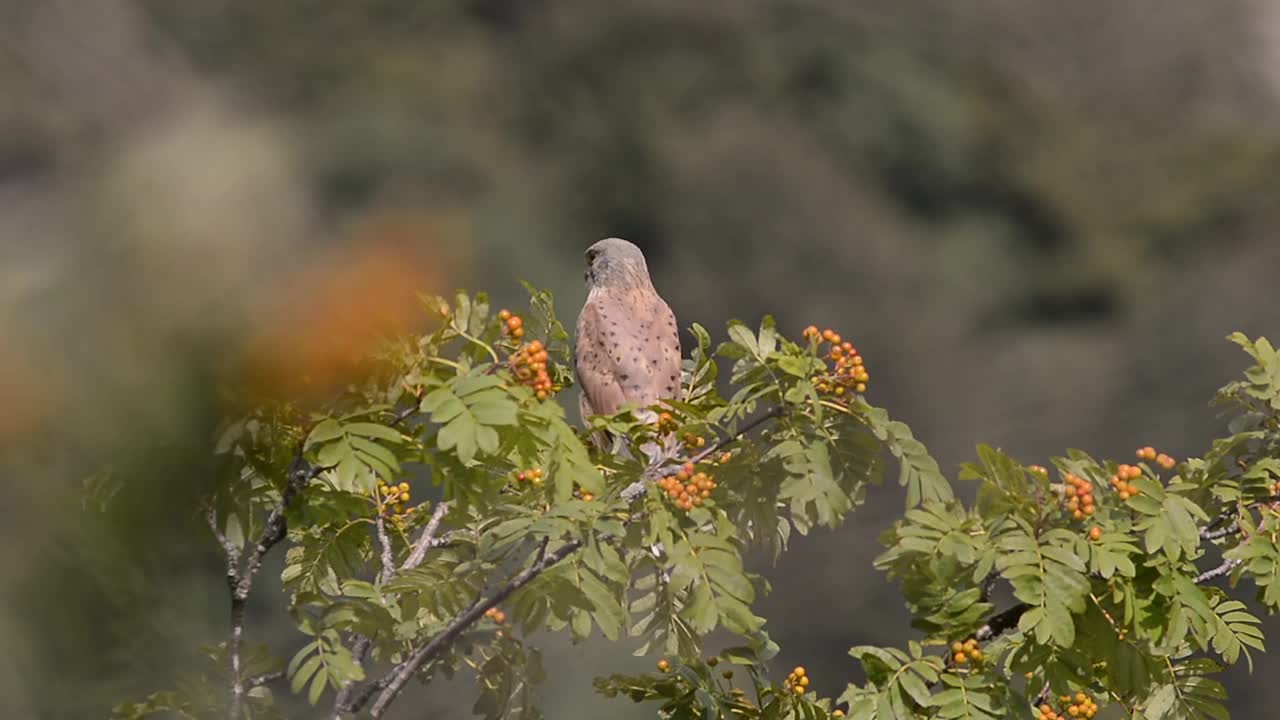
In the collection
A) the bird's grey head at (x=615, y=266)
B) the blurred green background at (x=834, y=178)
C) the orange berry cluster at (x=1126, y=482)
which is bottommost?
the orange berry cluster at (x=1126, y=482)

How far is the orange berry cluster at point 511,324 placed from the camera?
62.4 inches

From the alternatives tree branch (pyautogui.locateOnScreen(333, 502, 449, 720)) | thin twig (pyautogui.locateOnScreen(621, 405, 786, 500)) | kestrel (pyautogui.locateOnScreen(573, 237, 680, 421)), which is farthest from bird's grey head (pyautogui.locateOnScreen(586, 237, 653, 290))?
thin twig (pyautogui.locateOnScreen(621, 405, 786, 500))

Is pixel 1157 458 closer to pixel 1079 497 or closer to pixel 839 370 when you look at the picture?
pixel 1079 497

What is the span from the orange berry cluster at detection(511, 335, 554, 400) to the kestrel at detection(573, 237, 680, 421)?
103 centimetres

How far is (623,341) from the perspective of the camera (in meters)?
2.84

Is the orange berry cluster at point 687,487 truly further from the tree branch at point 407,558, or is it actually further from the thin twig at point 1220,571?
the thin twig at point 1220,571

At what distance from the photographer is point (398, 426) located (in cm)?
158

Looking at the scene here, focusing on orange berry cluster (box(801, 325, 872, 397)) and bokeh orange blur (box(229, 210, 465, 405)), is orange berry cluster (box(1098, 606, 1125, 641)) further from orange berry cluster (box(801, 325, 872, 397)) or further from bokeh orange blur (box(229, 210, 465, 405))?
bokeh orange blur (box(229, 210, 465, 405))

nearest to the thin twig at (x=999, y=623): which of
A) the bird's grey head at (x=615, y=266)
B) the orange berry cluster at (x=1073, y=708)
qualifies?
the orange berry cluster at (x=1073, y=708)

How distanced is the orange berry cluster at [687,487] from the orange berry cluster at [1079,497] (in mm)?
385

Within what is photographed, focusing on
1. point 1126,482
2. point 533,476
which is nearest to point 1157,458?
point 1126,482

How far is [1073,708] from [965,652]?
23cm

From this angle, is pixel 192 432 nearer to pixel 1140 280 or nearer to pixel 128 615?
pixel 128 615

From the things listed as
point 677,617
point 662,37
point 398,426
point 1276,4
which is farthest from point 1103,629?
point 1276,4
